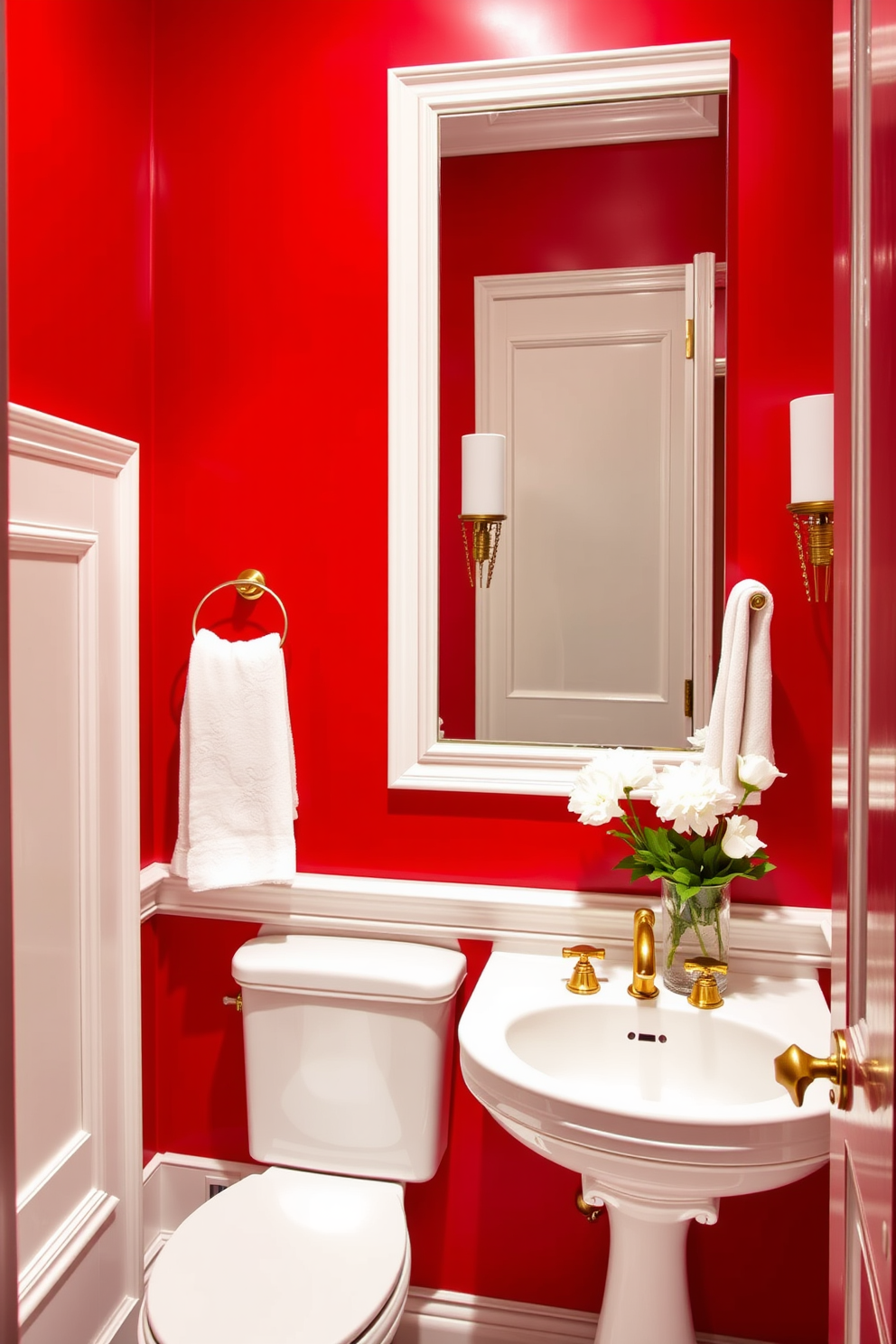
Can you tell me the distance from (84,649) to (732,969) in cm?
113

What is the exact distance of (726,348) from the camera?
156 centimetres

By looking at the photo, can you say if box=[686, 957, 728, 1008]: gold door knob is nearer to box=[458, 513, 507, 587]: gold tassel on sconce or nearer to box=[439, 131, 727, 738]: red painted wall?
box=[439, 131, 727, 738]: red painted wall

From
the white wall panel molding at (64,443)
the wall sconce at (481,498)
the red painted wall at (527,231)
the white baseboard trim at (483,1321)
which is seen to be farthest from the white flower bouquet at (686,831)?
the white wall panel molding at (64,443)

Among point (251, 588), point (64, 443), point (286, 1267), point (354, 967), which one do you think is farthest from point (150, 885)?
point (64, 443)

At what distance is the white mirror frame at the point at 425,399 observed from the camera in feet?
5.20

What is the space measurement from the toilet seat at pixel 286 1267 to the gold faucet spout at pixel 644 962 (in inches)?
19.1

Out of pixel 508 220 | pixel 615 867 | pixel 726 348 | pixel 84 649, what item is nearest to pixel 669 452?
pixel 726 348

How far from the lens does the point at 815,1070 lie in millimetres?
740

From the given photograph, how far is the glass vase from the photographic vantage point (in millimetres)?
1470

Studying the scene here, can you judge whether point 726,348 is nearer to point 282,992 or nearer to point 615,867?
point 615,867

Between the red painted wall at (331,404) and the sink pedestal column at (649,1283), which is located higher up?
the red painted wall at (331,404)

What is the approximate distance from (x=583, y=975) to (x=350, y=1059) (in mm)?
406

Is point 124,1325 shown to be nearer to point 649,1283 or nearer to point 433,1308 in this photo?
point 433,1308

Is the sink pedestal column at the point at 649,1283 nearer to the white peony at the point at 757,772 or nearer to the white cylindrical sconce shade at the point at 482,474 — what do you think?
the white peony at the point at 757,772
